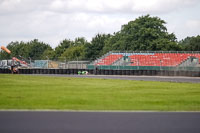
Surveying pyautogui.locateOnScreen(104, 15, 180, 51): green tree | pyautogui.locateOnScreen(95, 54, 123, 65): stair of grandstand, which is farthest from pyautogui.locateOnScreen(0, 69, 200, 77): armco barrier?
pyautogui.locateOnScreen(104, 15, 180, 51): green tree

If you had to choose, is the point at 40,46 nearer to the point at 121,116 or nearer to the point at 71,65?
the point at 71,65

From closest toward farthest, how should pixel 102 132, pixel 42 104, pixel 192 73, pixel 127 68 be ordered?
pixel 102 132 < pixel 42 104 < pixel 192 73 < pixel 127 68

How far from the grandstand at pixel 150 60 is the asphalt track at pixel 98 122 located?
33479mm

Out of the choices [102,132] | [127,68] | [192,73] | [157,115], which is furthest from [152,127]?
[127,68]

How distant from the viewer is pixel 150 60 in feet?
163

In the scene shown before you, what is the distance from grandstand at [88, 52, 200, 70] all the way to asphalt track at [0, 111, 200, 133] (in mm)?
33479

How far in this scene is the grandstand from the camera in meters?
46.2

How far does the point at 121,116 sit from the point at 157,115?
4.01 ft

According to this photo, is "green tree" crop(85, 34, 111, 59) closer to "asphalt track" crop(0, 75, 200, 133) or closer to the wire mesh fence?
the wire mesh fence

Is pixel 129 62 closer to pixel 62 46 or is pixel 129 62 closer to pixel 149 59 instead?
pixel 149 59

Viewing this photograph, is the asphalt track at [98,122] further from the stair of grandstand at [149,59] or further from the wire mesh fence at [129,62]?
the stair of grandstand at [149,59]

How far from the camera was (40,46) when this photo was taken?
129 m

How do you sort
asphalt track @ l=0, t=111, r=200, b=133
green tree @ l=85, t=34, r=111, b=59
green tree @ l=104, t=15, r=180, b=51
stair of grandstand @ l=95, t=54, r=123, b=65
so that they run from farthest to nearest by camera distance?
green tree @ l=85, t=34, r=111, b=59
green tree @ l=104, t=15, r=180, b=51
stair of grandstand @ l=95, t=54, r=123, b=65
asphalt track @ l=0, t=111, r=200, b=133

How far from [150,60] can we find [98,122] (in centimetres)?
4019
